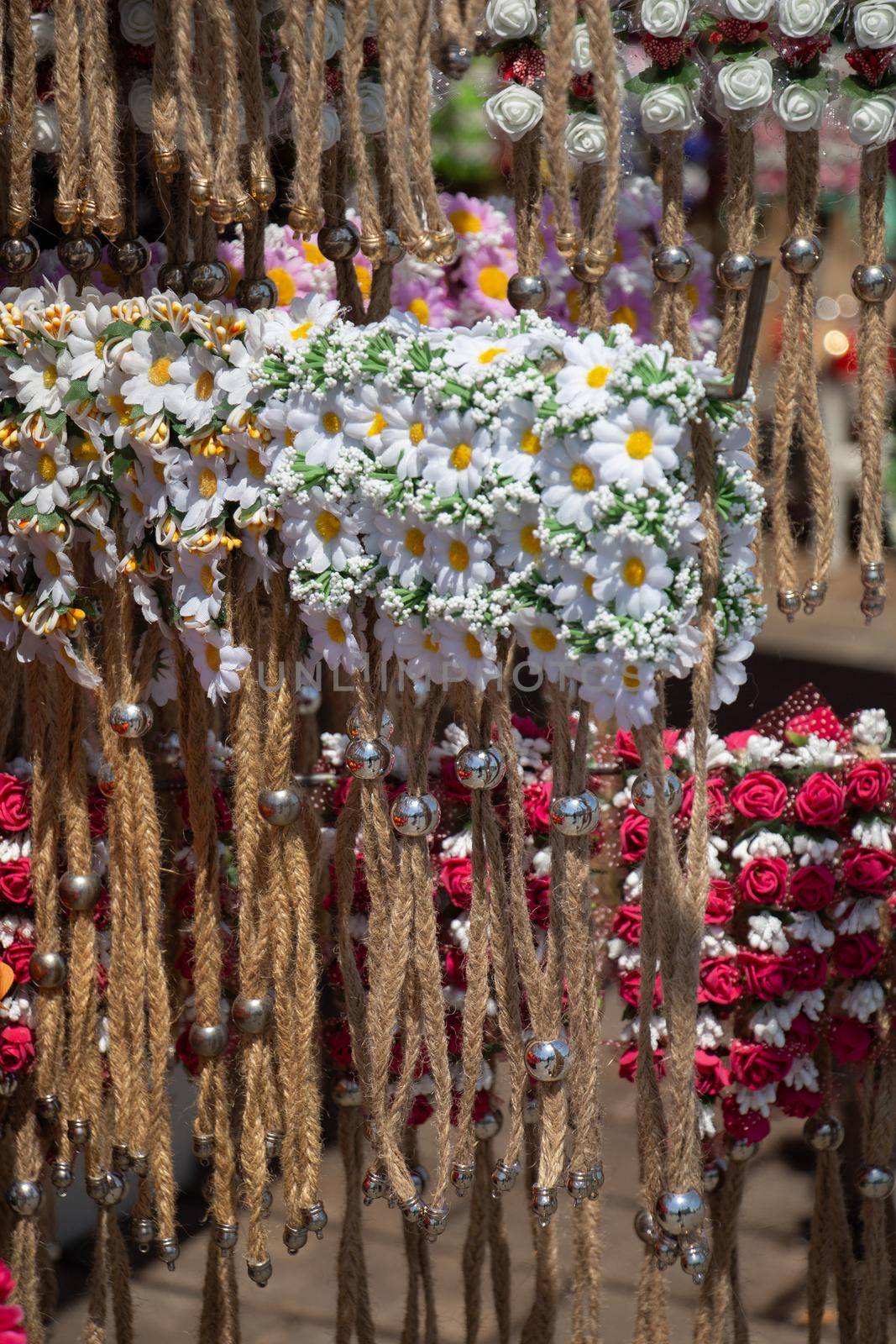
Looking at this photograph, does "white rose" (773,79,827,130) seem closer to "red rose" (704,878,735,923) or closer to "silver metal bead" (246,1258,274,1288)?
"red rose" (704,878,735,923)

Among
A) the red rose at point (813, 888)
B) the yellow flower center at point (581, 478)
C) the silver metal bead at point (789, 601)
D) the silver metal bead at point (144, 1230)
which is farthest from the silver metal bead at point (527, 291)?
the silver metal bead at point (144, 1230)

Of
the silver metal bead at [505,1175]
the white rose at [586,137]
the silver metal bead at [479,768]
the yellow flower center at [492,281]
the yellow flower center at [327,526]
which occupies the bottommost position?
the silver metal bead at [505,1175]

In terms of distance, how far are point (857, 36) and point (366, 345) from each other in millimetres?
390

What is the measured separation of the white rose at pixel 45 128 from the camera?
103cm

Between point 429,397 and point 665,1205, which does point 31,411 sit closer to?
point 429,397

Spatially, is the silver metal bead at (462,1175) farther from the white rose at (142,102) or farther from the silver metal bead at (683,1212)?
the white rose at (142,102)

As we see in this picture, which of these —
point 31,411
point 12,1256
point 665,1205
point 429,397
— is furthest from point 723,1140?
point 31,411

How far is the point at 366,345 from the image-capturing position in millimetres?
926

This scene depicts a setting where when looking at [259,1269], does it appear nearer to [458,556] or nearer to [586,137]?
[458,556]

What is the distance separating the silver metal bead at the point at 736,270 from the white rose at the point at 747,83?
0.32 ft

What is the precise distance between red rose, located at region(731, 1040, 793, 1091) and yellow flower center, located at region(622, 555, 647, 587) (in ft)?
1.77

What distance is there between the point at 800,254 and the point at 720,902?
1.71 ft

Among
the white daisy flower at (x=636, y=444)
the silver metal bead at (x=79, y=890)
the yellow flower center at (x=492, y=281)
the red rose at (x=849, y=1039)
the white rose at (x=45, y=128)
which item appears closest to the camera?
the white daisy flower at (x=636, y=444)

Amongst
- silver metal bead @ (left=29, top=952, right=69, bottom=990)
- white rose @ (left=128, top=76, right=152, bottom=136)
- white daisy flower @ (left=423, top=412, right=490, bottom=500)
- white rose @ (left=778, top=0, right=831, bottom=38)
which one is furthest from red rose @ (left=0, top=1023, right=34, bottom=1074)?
white rose @ (left=778, top=0, right=831, bottom=38)
